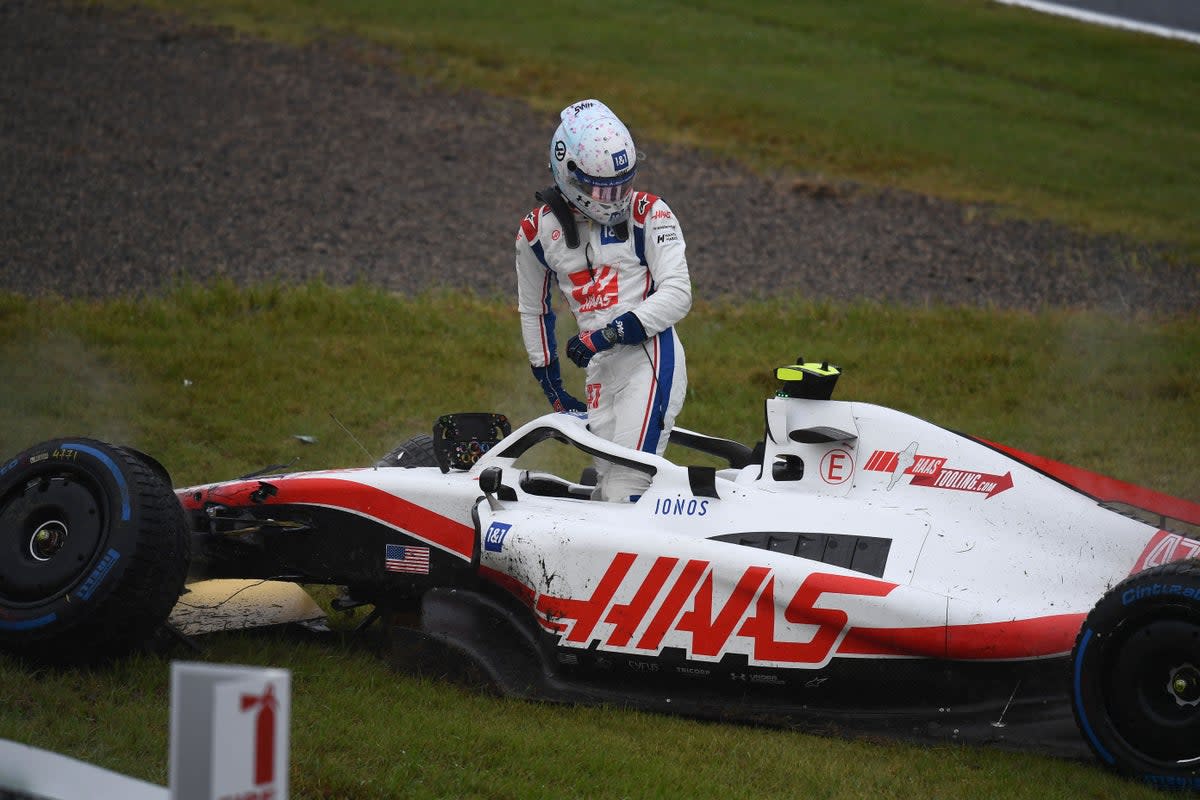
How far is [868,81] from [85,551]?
2551 cm

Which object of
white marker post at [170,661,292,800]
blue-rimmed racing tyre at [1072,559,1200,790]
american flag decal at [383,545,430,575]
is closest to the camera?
white marker post at [170,661,292,800]

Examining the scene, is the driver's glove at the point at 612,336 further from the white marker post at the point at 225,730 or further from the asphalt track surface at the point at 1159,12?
the asphalt track surface at the point at 1159,12

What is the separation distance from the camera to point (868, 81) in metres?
29.7

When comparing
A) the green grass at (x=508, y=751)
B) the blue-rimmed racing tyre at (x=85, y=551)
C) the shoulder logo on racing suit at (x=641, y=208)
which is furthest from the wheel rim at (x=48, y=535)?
the shoulder logo on racing suit at (x=641, y=208)

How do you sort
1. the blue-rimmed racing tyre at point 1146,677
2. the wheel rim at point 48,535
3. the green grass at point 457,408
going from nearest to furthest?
the blue-rimmed racing tyre at point 1146,677, the green grass at point 457,408, the wheel rim at point 48,535

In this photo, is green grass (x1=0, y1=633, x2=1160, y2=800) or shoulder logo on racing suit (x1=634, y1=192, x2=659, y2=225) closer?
green grass (x1=0, y1=633, x2=1160, y2=800)

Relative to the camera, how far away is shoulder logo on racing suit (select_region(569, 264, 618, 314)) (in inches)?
317

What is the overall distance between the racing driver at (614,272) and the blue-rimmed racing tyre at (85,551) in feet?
7.55

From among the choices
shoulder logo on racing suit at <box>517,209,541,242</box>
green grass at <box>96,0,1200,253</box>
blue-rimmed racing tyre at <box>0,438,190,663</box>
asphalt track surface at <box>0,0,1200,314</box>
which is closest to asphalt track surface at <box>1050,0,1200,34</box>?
green grass at <box>96,0,1200,253</box>

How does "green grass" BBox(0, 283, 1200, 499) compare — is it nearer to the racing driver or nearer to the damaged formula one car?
the racing driver

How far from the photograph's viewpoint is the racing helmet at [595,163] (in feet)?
25.5

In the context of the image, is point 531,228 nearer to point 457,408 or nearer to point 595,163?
point 595,163

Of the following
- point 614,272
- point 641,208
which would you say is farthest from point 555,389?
point 641,208

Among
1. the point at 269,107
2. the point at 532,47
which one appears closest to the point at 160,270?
the point at 269,107
